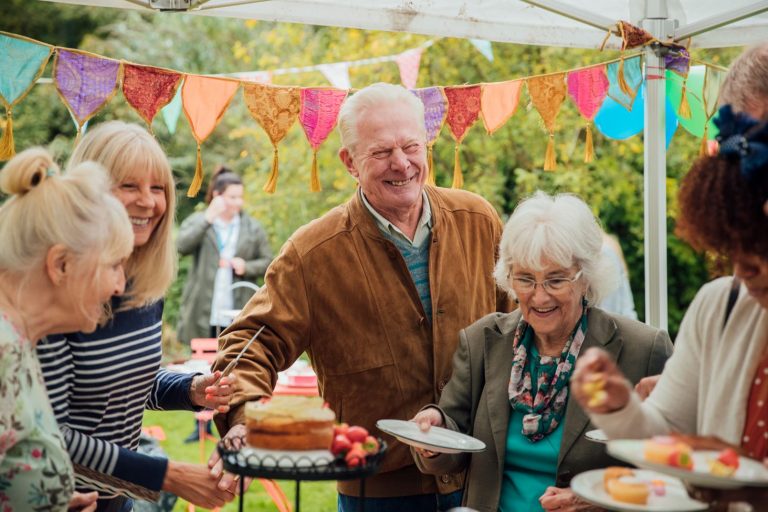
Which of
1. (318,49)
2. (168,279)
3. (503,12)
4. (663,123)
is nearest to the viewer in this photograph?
(168,279)

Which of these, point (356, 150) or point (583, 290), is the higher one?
point (356, 150)

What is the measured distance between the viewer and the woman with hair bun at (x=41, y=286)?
77.4 inches

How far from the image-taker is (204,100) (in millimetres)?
3904

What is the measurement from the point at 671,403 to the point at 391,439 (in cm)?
120

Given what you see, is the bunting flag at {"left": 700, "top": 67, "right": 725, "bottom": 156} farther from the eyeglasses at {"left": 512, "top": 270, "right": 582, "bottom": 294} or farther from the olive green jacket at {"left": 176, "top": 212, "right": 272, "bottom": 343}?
the olive green jacket at {"left": 176, "top": 212, "right": 272, "bottom": 343}

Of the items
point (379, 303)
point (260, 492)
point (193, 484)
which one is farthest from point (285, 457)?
point (260, 492)

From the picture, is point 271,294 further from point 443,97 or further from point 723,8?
point 723,8

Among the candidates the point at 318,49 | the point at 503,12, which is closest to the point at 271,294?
the point at 503,12

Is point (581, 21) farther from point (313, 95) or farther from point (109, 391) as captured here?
point (109, 391)

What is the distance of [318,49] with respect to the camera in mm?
10750

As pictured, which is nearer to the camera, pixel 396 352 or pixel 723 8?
pixel 396 352

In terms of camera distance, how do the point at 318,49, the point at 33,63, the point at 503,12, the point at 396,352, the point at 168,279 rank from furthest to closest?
the point at 318,49 < the point at 503,12 < the point at 33,63 < the point at 396,352 < the point at 168,279

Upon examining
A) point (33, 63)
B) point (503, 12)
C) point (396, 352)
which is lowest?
point (396, 352)

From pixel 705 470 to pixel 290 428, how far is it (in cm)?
88
